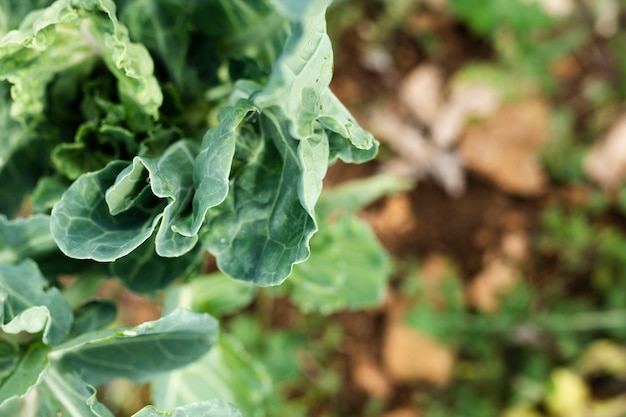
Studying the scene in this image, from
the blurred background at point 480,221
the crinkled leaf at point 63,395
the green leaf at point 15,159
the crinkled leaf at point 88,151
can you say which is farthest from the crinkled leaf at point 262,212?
the blurred background at point 480,221

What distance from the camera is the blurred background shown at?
3244 mm

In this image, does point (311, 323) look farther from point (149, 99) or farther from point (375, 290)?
point (149, 99)

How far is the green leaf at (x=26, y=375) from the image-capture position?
1.27 metres

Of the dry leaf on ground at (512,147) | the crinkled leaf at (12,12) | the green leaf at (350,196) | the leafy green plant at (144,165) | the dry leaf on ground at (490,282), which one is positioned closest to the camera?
the leafy green plant at (144,165)

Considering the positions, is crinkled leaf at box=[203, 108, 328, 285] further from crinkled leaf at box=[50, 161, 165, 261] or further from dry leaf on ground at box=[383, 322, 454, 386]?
dry leaf on ground at box=[383, 322, 454, 386]

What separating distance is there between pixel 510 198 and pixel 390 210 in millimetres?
627

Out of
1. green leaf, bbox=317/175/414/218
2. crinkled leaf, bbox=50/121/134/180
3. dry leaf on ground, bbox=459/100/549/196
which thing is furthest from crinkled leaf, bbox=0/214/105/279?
dry leaf on ground, bbox=459/100/549/196

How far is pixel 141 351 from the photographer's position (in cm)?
147

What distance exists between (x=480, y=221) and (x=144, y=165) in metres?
2.53

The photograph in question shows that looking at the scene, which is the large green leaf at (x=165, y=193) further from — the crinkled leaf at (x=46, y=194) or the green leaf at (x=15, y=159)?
the green leaf at (x=15, y=159)

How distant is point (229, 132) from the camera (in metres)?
1.17

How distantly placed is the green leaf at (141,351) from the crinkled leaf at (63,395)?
0.9 inches

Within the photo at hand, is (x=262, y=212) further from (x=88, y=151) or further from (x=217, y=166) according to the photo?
(x=88, y=151)

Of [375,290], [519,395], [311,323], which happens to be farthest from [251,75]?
[519,395]
